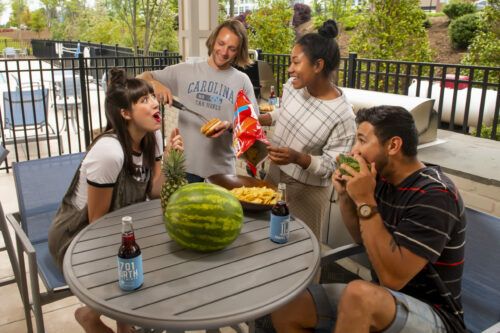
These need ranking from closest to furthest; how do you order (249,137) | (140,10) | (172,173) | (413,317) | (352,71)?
1. (413,317)
2. (172,173)
3. (249,137)
4. (352,71)
5. (140,10)

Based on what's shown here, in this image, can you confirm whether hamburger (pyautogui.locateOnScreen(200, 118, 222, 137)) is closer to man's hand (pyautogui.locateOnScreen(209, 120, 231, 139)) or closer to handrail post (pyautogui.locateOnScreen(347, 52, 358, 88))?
man's hand (pyautogui.locateOnScreen(209, 120, 231, 139))

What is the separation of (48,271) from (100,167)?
27.8 inches

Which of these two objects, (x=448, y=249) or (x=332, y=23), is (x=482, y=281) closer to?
(x=448, y=249)

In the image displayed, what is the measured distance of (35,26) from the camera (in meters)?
33.1

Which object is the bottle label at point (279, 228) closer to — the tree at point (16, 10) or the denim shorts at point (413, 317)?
the denim shorts at point (413, 317)

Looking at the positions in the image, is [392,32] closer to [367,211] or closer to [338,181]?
[338,181]

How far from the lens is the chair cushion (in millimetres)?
2010

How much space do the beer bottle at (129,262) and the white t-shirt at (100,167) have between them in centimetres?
64

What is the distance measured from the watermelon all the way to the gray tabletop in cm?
8

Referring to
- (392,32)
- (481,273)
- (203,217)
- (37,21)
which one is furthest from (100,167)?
(37,21)

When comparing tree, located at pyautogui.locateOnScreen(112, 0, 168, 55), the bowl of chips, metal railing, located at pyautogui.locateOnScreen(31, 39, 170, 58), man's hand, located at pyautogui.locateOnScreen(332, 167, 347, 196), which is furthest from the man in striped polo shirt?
metal railing, located at pyautogui.locateOnScreen(31, 39, 170, 58)

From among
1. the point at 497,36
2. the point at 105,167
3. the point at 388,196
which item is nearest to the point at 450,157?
the point at 388,196

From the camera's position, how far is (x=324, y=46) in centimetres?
214

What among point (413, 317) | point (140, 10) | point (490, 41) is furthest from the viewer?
point (140, 10)
